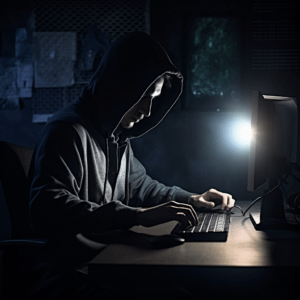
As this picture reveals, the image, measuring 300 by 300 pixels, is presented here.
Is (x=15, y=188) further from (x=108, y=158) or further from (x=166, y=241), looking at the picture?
(x=166, y=241)

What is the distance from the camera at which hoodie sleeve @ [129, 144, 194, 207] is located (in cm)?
167

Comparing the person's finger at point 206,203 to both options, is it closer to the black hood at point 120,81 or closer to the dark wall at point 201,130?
the black hood at point 120,81

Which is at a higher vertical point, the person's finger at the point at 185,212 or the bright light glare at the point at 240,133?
the bright light glare at the point at 240,133

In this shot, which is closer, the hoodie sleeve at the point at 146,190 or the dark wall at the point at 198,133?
the hoodie sleeve at the point at 146,190

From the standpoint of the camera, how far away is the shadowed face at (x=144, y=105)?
4.99 feet

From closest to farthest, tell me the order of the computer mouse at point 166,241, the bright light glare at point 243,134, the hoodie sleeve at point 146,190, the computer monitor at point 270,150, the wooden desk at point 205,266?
1. the wooden desk at point 205,266
2. the computer mouse at point 166,241
3. the computer monitor at point 270,150
4. the hoodie sleeve at point 146,190
5. the bright light glare at point 243,134

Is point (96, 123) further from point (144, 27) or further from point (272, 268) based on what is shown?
point (144, 27)

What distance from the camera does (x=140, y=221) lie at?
108cm

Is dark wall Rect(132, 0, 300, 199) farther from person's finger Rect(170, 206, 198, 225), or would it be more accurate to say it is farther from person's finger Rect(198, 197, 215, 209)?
person's finger Rect(170, 206, 198, 225)

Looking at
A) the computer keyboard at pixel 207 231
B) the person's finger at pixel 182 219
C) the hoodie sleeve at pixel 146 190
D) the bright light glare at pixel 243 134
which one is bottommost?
the hoodie sleeve at pixel 146 190

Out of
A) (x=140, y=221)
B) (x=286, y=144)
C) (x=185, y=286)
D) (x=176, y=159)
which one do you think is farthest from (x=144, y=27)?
(x=185, y=286)

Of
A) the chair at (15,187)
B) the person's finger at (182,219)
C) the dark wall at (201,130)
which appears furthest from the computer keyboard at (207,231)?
the dark wall at (201,130)

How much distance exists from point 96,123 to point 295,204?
0.86 meters

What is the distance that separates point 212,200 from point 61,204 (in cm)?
71
